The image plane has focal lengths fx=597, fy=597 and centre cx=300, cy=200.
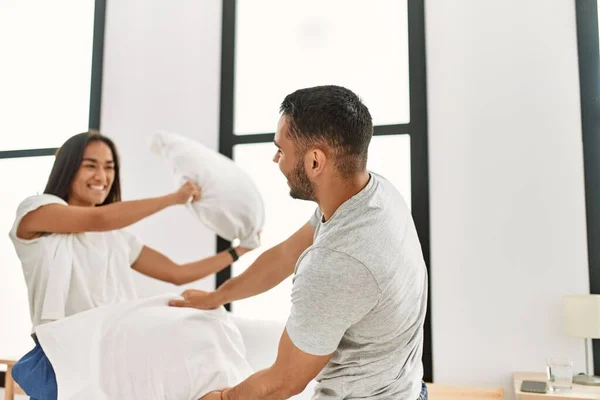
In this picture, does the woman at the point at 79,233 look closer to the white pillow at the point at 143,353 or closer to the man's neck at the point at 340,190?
the white pillow at the point at 143,353

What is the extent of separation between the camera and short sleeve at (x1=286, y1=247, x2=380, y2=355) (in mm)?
1179

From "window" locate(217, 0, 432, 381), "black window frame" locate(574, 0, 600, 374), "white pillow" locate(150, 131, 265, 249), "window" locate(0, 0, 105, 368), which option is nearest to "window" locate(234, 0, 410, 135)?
"window" locate(217, 0, 432, 381)

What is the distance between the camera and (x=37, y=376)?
1647 millimetres

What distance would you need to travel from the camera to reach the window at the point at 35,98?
149 inches

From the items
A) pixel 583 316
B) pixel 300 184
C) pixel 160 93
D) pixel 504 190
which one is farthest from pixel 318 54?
pixel 300 184

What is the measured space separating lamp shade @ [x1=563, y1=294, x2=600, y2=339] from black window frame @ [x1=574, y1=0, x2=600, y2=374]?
0.25 metres

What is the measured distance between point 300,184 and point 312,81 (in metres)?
2.11

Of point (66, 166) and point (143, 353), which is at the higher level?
point (66, 166)

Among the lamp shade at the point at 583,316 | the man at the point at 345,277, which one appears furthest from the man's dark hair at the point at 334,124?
the lamp shade at the point at 583,316

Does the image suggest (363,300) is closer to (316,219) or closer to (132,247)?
(316,219)

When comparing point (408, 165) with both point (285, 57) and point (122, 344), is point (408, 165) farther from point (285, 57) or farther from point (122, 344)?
point (122, 344)

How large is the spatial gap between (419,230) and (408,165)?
0.36 metres

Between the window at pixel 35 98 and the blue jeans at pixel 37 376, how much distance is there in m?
2.25

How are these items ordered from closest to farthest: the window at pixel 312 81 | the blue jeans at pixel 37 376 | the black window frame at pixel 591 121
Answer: the blue jeans at pixel 37 376 < the black window frame at pixel 591 121 < the window at pixel 312 81
